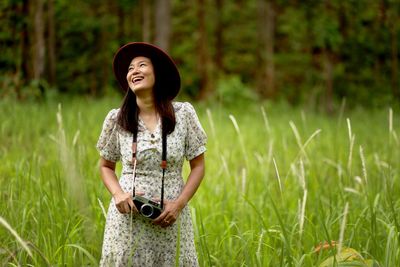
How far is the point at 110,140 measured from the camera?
2.23 meters

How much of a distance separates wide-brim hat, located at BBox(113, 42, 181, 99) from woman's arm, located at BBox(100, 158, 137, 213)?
14.1 inches

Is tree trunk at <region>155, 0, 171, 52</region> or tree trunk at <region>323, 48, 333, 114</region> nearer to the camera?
tree trunk at <region>323, 48, 333, 114</region>

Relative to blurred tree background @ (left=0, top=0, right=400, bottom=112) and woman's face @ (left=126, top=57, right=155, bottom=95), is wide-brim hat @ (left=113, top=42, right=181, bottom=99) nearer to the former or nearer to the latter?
woman's face @ (left=126, top=57, right=155, bottom=95)

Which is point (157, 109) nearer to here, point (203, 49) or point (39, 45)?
point (39, 45)

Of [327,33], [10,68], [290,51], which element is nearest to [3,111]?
[10,68]

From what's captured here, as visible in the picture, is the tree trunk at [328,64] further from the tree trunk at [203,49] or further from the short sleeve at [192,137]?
the short sleeve at [192,137]

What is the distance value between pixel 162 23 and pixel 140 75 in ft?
34.6

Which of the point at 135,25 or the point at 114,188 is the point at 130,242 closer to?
the point at 114,188

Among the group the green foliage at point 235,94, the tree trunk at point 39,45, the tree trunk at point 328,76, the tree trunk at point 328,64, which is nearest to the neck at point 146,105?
the tree trunk at point 39,45

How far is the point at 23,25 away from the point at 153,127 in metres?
7.78

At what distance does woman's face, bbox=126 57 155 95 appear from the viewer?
6.99 ft

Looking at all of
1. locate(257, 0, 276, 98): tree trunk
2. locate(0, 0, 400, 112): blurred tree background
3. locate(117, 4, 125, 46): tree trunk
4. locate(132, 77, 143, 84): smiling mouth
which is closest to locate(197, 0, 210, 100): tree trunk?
locate(0, 0, 400, 112): blurred tree background

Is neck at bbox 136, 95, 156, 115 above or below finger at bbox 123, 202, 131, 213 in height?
above

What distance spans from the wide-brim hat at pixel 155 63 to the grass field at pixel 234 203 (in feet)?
1.27
